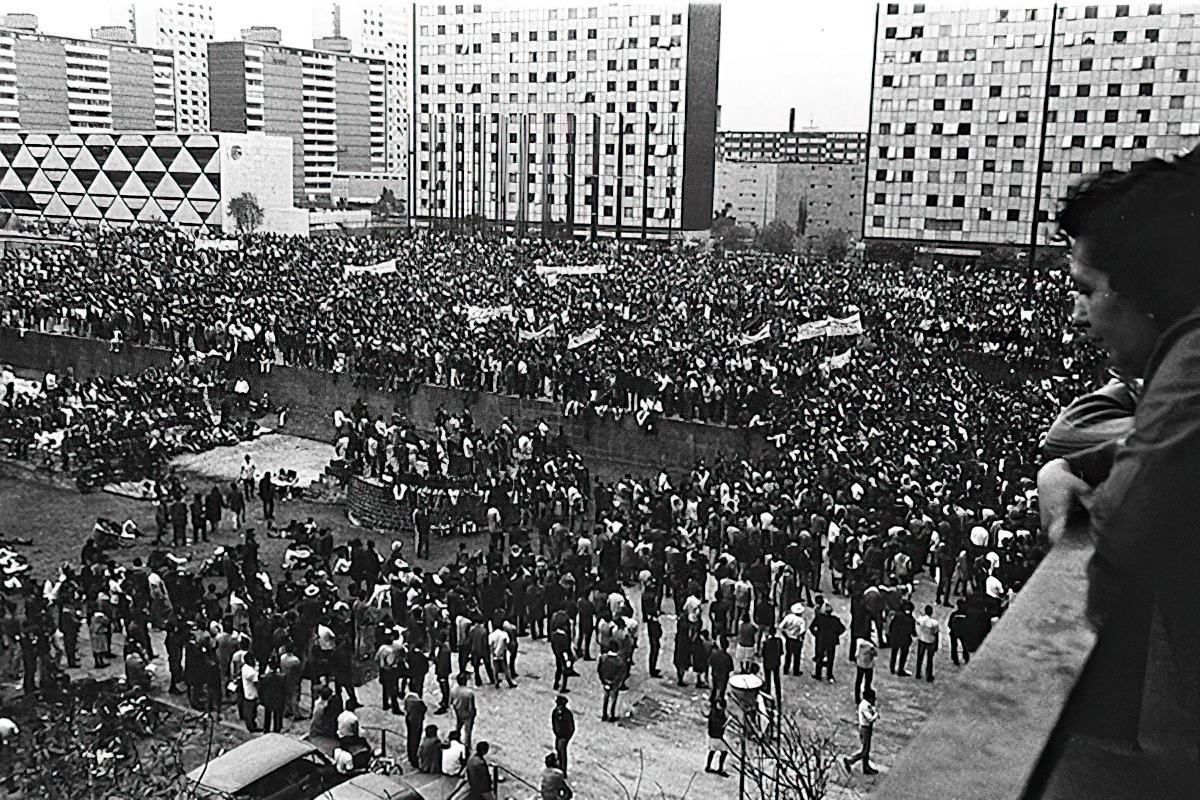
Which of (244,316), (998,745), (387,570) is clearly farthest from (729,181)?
(998,745)

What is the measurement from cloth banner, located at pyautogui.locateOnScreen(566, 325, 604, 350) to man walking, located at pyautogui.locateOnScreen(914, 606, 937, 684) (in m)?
13.1

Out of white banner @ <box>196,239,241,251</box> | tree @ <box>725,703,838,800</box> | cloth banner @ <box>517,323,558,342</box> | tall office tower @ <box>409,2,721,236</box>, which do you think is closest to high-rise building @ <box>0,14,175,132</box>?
tall office tower @ <box>409,2,721,236</box>

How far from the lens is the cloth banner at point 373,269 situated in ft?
103

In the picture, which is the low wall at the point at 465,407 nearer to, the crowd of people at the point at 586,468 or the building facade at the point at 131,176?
the crowd of people at the point at 586,468

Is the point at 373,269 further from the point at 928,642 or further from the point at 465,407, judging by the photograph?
the point at 928,642

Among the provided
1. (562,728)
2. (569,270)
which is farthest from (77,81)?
(562,728)

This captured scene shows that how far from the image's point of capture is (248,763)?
315 inches

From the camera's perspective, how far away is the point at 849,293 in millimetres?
29156

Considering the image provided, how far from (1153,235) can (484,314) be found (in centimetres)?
2344

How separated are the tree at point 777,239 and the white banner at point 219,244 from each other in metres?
28.9

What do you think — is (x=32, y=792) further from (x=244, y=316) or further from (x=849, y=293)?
(x=849, y=293)

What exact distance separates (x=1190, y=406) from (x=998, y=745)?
55 cm

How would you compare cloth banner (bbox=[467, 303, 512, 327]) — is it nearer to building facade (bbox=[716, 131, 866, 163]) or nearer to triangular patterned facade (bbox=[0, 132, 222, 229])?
triangular patterned facade (bbox=[0, 132, 222, 229])

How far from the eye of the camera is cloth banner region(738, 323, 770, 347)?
2241 centimetres
